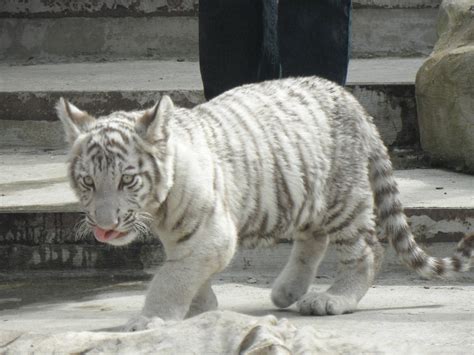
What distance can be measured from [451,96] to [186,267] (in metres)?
2.34

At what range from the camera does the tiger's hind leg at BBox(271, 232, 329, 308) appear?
429 cm

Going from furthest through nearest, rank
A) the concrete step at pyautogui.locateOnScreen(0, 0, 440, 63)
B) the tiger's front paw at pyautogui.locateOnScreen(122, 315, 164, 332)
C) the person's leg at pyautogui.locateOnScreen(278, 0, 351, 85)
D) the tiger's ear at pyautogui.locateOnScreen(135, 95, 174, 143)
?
the concrete step at pyautogui.locateOnScreen(0, 0, 440, 63)
the person's leg at pyautogui.locateOnScreen(278, 0, 351, 85)
the tiger's ear at pyautogui.locateOnScreen(135, 95, 174, 143)
the tiger's front paw at pyautogui.locateOnScreen(122, 315, 164, 332)

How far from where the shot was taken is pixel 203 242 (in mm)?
3820

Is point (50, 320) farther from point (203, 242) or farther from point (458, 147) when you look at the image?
point (458, 147)

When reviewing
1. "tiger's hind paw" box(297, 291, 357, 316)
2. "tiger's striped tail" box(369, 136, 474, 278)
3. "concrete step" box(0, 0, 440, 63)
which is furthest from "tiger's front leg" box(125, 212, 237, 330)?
"concrete step" box(0, 0, 440, 63)

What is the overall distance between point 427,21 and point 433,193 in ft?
8.71

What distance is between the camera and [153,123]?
3744 mm

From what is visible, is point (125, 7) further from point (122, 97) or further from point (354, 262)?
point (354, 262)

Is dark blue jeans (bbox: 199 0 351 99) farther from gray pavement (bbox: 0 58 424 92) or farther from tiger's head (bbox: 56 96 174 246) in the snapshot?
gray pavement (bbox: 0 58 424 92)

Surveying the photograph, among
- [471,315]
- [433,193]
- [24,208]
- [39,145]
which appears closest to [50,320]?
[24,208]

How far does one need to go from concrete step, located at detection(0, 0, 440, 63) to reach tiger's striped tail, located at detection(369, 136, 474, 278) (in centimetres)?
336

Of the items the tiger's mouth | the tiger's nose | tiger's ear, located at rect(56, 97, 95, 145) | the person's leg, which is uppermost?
the person's leg

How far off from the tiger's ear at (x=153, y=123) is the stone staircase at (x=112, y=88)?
1.22 metres

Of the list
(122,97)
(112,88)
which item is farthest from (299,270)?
(112,88)
